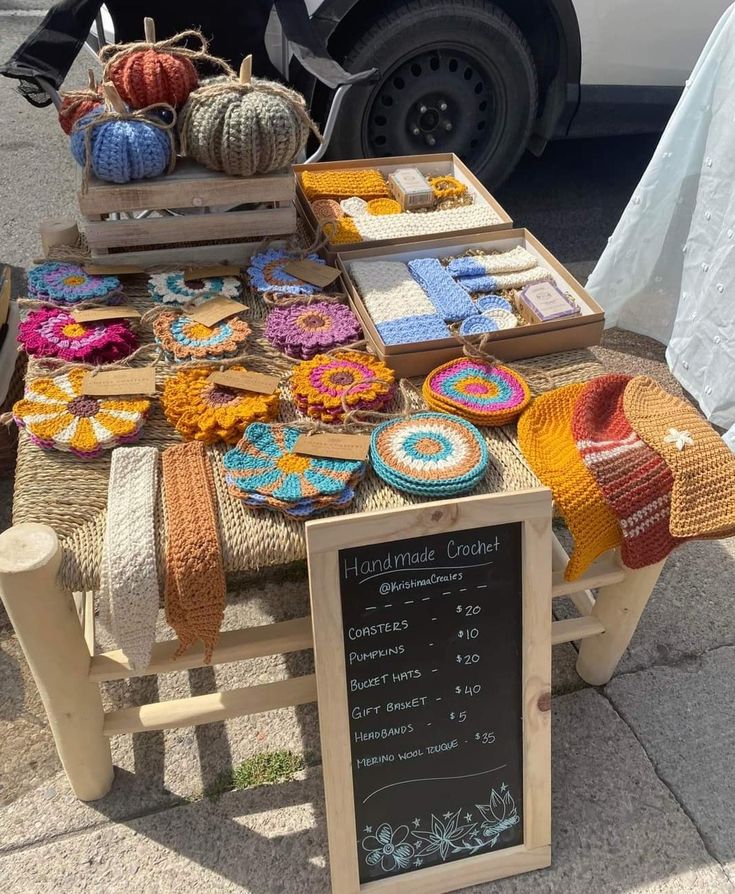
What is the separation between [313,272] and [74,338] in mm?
504

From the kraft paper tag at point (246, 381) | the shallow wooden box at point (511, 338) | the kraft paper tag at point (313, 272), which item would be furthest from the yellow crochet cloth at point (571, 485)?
the kraft paper tag at point (313, 272)

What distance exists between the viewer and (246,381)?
1.34 m

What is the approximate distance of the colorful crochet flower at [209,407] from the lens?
4.13 ft

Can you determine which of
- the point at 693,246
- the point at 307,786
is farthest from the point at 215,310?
the point at 693,246

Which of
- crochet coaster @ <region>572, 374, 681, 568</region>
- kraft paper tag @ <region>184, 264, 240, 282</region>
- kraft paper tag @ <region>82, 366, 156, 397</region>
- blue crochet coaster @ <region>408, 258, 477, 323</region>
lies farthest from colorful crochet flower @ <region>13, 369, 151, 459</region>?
crochet coaster @ <region>572, 374, 681, 568</region>

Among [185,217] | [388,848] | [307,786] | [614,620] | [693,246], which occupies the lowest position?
[307,786]

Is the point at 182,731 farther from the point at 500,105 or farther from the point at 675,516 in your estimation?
the point at 500,105

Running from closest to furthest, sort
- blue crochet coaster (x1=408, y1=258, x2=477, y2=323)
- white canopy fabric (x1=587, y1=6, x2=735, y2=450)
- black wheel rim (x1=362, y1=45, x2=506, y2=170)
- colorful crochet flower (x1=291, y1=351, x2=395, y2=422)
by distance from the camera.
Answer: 1. colorful crochet flower (x1=291, y1=351, x2=395, y2=422)
2. blue crochet coaster (x1=408, y1=258, x2=477, y2=323)
3. white canopy fabric (x1=587, y1=6, x2=735, y2=450)
4. black wheel rim (x1=362, y1=45, x2=506, y2=170)

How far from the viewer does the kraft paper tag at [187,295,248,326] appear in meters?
1.50

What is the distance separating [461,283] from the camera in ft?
5.41

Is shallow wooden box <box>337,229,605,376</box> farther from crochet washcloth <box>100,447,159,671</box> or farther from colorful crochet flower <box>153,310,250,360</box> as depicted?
crochet washcloth <box>100,447,159,671</box>

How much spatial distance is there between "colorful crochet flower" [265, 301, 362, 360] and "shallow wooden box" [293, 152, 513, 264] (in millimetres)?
221

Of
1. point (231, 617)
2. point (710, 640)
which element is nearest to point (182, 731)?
point (231, 617)

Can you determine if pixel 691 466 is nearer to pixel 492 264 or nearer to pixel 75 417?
pixel 492 264
